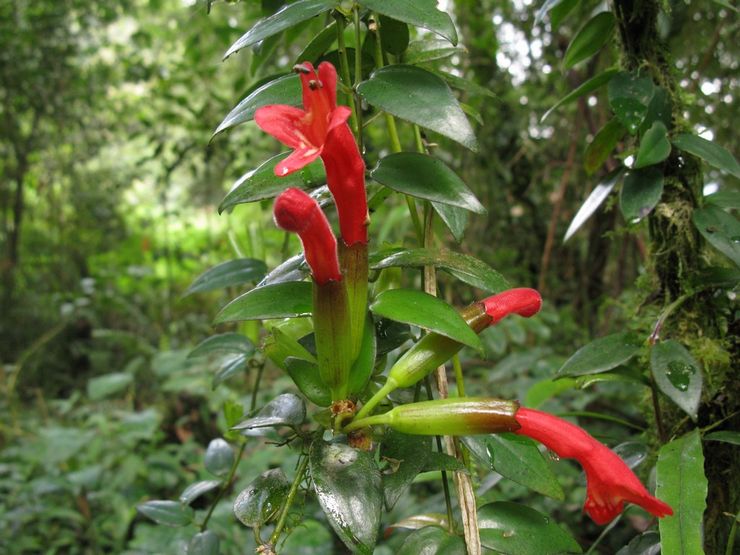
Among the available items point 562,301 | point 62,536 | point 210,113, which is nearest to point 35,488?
point 62,536

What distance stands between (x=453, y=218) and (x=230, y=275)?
0.23m

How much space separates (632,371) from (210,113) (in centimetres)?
170

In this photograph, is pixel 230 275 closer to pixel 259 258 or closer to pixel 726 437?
pixel 259 258

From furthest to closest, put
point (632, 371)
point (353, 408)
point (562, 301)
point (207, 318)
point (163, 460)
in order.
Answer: point (207, 318), point (562, 301), point (163, 460), point (632, 371), point (353, 408)

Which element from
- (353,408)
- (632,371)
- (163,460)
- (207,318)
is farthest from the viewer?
(207,318)

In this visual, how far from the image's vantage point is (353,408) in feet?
1.16

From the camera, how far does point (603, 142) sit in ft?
1.94

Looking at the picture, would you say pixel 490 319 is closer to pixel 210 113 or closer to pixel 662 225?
pixel 662 225

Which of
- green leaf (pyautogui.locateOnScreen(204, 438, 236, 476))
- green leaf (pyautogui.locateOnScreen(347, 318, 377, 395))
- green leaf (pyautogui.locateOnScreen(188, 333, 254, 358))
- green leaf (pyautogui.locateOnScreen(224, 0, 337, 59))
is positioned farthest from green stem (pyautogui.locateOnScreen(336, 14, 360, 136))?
green leaf (pyautogui.locateOnScreen(204, 438, 236, 476))

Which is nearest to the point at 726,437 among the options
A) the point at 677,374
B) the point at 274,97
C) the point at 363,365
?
the point at 677,374

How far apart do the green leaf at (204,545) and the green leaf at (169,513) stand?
5 centimetres

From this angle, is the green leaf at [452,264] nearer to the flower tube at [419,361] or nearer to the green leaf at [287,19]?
the flower tube at [419,361]

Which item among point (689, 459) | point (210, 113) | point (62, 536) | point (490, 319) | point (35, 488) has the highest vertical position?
point (210, 113)

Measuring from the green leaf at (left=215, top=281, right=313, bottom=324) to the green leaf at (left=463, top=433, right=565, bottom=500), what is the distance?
0.13m
